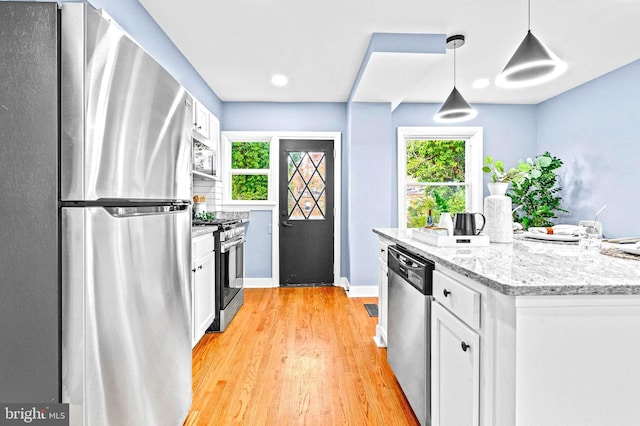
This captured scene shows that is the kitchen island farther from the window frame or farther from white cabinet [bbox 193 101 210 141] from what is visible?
the window frame

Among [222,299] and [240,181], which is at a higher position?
[240,181]

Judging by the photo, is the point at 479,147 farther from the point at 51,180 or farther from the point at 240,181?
the point at 51,180

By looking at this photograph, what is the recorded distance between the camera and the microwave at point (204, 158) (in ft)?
12.1

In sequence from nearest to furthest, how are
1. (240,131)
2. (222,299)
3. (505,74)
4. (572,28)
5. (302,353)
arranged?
(505,74), (302,353), (572,28), (222,299), (240,131)

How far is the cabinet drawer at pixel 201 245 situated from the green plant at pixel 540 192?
3.69m

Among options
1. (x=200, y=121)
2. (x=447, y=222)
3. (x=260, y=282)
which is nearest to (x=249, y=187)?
(x=260, y=282)

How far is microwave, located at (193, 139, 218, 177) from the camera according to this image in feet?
12.1

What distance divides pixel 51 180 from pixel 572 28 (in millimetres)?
3726

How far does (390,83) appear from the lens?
149 inches

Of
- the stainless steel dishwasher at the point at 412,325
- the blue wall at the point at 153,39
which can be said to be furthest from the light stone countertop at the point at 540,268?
the blue wall at the point at 153,39

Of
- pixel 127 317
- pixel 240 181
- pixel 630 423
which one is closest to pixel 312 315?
pixel 240 181

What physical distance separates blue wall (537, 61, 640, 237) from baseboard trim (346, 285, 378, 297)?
8.90 ft

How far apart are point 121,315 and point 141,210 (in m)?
0.36

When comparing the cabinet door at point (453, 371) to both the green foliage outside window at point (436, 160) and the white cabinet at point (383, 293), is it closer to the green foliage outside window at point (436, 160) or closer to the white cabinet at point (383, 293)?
the white cabinet at point (383, 293)
